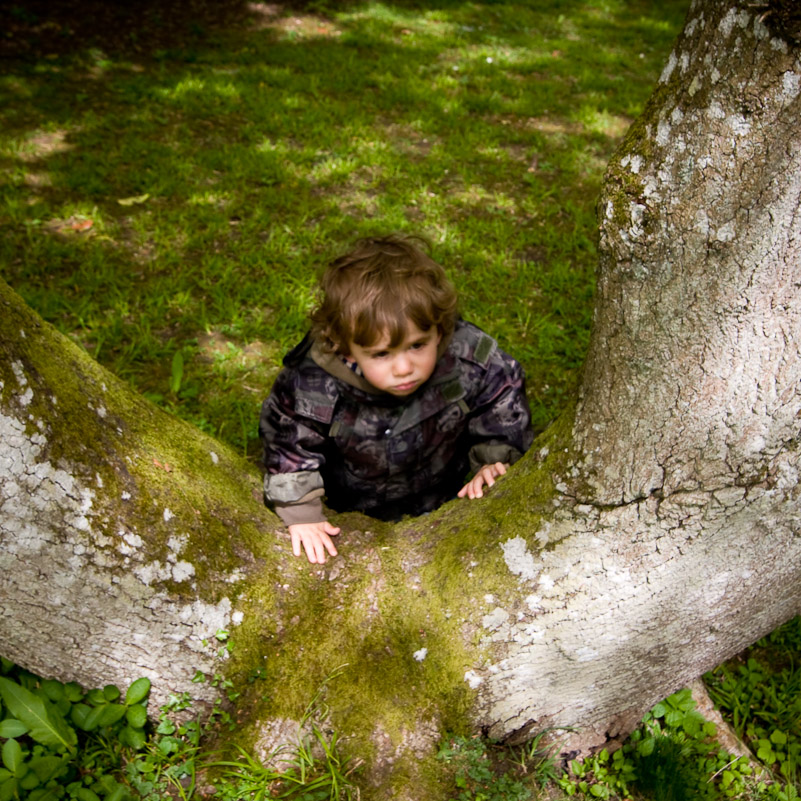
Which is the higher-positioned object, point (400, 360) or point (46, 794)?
point (400, 360)

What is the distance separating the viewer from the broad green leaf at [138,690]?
80.1 inches

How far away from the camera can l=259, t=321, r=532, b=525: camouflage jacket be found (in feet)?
8.29

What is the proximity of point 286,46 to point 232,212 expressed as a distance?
3.95m

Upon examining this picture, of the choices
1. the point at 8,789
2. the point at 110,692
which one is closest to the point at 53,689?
the point at 110,692

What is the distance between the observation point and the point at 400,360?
7.78 feet

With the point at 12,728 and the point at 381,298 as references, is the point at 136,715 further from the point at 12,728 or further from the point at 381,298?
the point at 381,298

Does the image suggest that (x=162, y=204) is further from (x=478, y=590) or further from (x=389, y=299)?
(x=478, y=590)

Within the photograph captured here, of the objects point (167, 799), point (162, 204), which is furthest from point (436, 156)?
point (167, 799)

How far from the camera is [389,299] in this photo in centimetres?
231

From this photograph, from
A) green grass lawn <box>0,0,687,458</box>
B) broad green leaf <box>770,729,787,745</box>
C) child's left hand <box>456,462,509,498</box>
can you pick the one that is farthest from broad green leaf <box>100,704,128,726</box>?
broad green leaf <box>770,729,787,745</box>

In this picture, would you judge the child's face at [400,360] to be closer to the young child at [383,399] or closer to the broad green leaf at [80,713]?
the young child at [383,399]

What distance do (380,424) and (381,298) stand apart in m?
0.57

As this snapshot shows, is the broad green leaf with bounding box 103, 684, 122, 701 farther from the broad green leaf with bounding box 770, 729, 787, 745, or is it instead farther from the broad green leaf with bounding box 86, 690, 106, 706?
the broad green leaf with bounding box 770, 729, 787, 745

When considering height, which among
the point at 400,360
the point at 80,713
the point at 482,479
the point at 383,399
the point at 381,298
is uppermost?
the point at 381,298
